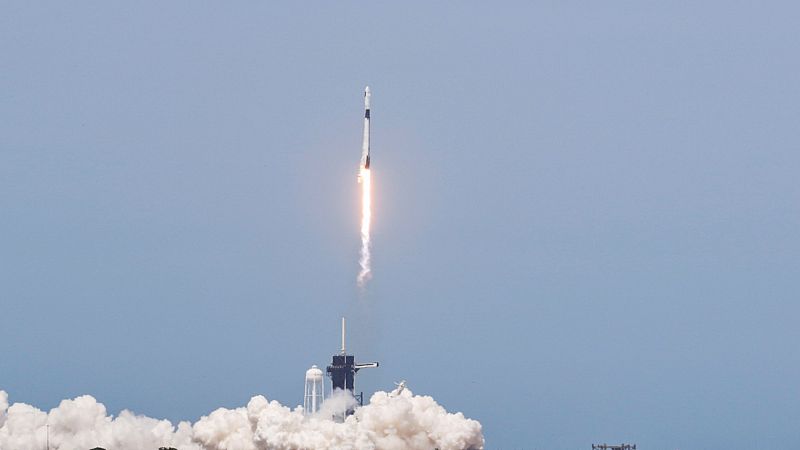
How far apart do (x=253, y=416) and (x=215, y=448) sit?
276 inches

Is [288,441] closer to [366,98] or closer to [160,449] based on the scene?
[160,449]

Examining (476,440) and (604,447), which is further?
(604,447)

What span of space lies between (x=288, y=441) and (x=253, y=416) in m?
7.65

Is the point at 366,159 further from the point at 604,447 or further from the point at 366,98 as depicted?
the point at 604,447

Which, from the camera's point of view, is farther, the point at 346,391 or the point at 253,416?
Result: the point at 346,391

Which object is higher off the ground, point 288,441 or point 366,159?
point 366,159

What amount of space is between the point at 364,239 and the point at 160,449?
3581 cm

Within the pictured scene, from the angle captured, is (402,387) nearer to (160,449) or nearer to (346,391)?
(346,391)

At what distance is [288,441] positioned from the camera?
595 ft

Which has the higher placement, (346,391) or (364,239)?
(364,239)

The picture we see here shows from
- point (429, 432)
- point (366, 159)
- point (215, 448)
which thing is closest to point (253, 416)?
point (215, 448)

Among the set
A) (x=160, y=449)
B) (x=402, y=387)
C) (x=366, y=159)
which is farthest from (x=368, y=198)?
(x=160, y=449)

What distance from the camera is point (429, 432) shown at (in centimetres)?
18175

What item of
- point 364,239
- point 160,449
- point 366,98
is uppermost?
point 366,98
